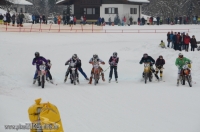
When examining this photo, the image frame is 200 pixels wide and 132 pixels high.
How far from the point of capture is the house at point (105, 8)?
56781 millimetres

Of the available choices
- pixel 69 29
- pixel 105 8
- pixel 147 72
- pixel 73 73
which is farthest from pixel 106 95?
pixel 105 8

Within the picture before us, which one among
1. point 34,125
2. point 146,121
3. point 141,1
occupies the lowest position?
point 146,121

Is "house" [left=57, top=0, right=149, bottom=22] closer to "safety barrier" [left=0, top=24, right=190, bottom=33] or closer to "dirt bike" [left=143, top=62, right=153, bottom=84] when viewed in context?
"safety barrier" [left=0, top=24, right=190, bottom=33]

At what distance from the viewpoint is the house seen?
2235 inches

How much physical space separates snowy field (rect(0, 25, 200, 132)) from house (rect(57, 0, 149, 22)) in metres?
24.5

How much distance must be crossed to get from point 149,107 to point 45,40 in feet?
75.3

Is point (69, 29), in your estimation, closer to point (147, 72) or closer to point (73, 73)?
point (147, 72)

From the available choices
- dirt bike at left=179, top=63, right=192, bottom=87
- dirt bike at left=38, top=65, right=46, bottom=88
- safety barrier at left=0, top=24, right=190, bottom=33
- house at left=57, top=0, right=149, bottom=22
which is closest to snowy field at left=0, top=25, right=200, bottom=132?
dirt bike at left=38, top=65, right=46, bottom=88

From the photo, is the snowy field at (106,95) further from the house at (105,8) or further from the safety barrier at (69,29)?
the house at (105,8)

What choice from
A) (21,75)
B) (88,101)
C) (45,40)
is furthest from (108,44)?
(88,101)

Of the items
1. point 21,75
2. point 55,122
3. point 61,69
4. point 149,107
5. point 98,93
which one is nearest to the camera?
point 55,122

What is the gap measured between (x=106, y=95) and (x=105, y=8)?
4143cm

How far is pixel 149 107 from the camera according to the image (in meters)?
15.0

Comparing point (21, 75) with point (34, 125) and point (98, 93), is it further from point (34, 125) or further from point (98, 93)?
point (34, 125)
